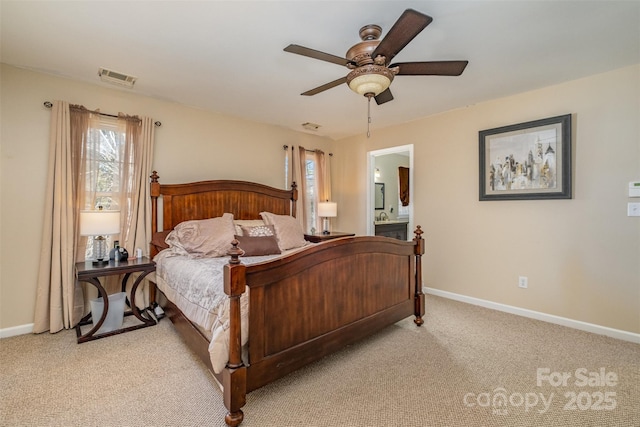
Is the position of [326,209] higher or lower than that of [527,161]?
lower

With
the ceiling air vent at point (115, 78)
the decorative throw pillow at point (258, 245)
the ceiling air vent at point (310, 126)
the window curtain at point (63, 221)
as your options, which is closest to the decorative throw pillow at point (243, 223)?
the decorative throw pillow at point (258, 245)

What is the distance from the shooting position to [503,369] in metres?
2.21

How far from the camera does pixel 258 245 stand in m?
3.15

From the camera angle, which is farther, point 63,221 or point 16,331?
point 63,221

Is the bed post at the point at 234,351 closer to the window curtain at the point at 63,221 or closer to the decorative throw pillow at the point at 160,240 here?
the decorative throw pillow at the point at 160,240

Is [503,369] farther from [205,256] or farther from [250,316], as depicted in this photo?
[205,256]

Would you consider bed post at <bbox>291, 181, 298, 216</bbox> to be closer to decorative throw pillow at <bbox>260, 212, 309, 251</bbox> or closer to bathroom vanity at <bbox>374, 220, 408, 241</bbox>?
decorative throw pillow at <bbox>260, 212, 309, 251</bbox>

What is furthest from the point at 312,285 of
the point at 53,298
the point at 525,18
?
the point at 53,298

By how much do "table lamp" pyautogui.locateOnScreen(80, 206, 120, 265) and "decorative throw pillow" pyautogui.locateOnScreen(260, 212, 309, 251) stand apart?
165 cm

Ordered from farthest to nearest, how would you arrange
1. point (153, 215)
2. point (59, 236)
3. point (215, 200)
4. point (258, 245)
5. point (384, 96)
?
point (215, 200) → point (153, 215) → point (258, 245) → point (59, 236) → point (384, 96)

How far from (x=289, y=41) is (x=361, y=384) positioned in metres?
2.58

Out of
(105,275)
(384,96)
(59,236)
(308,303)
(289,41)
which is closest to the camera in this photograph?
(308,303)

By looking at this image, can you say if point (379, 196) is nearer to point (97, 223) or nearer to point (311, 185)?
point (311, 185)

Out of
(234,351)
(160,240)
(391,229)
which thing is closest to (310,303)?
(234,351)
